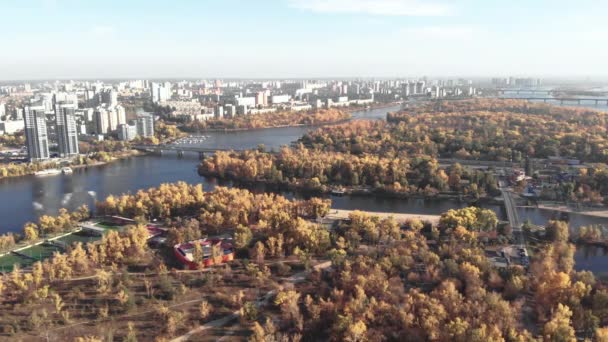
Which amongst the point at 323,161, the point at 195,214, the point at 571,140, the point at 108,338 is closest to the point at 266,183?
the point at 323,161

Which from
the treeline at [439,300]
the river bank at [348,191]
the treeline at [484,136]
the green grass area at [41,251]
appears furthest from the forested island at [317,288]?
the treeline at [484,136]

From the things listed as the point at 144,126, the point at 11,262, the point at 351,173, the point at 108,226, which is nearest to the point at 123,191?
the point at 108,226

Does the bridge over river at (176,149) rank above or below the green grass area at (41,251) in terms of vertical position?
above

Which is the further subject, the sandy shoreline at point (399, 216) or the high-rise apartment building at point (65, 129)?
the high-rise apartment building at point (65, 129)

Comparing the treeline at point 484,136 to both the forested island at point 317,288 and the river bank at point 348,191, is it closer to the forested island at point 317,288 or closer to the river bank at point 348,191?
the river bank at point 348,191

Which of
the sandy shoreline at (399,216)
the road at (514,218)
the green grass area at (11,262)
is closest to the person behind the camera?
the green grass area at (11,262)

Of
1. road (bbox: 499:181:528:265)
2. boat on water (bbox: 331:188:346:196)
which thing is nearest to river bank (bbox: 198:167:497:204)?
boat on water (bbox: 331:188:346:196)

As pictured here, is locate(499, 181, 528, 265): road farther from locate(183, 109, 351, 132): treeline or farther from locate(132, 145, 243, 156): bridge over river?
locate(183, 109, 351, 132): treeline

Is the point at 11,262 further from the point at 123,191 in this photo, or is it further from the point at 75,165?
the point at 75,165
